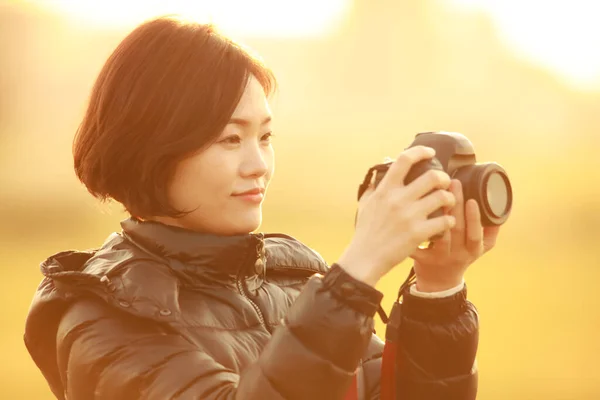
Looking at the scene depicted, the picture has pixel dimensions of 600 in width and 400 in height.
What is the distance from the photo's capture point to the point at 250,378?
6.41ft

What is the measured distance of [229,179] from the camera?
2275 millimetres

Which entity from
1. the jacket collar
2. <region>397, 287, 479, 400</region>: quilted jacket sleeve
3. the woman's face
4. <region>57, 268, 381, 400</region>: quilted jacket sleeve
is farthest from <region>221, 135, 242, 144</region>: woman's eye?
<region>397, 287, 479, 400</region>: quilted jacket sleeve

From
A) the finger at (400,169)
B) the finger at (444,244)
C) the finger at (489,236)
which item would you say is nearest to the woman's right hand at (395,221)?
the finger at (400,169)

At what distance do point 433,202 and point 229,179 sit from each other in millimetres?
490

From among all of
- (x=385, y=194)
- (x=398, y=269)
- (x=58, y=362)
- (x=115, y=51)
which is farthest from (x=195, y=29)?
(x=398, y=269)

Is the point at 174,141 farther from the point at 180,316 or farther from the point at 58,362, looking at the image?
the point at 58,362

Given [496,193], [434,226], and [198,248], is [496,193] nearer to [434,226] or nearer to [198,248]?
[434,226]

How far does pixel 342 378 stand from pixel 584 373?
28.6ft

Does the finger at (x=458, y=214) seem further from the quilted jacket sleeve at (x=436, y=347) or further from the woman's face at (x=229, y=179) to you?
the woman's face at (x=229, y=179)

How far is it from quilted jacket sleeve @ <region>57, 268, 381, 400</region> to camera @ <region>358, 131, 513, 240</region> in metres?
0.28

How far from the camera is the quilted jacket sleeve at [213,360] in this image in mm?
1947

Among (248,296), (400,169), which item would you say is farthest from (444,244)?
(248,296)

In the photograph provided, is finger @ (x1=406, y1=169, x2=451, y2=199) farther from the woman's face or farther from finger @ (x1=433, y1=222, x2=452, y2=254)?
the woman's face

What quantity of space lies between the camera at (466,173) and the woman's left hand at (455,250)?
0.08 ft
